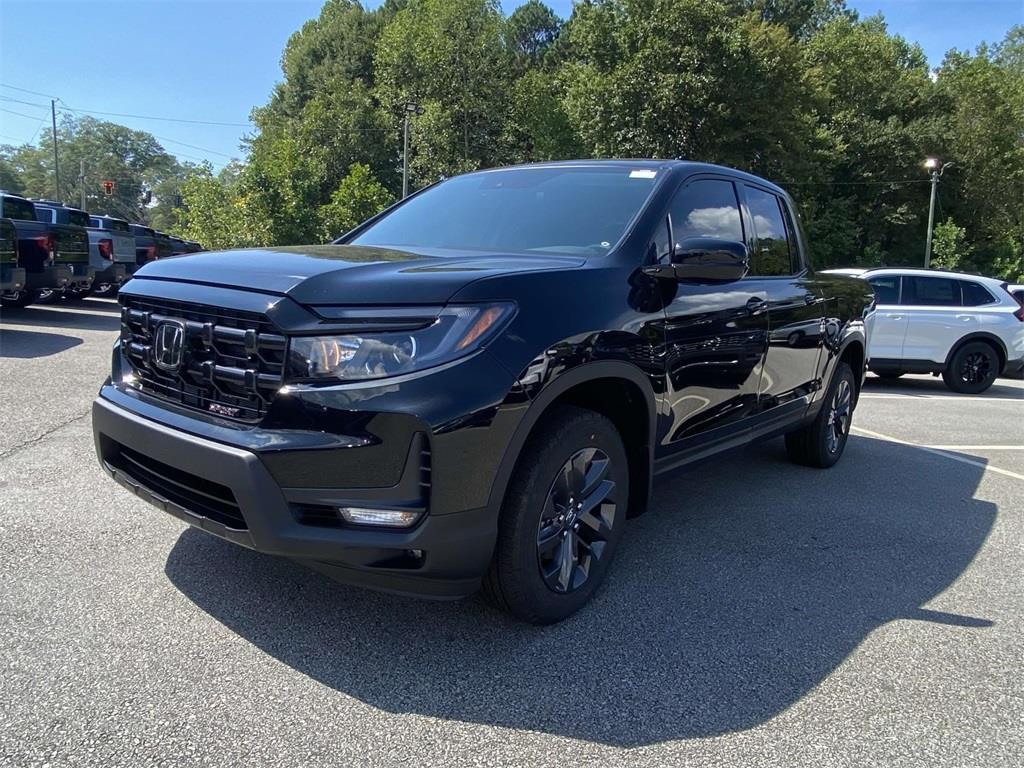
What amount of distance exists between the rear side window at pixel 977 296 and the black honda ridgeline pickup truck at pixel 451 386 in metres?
8.98

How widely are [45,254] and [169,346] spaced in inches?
403

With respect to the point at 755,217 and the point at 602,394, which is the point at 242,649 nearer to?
the point at 602,394

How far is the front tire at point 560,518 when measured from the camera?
2684 mm

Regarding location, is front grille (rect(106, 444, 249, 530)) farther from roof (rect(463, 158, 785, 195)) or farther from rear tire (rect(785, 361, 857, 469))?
rear tire (rect(785, 361, 857, 469))

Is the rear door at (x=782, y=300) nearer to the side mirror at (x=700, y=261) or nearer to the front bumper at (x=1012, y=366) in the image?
the side mirror at (x=700, y=261)

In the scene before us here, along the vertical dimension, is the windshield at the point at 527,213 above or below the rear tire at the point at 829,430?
above

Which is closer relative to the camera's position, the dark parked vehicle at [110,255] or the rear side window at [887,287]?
the rear side window at [887,287]

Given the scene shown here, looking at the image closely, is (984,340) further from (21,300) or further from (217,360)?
(21,300)

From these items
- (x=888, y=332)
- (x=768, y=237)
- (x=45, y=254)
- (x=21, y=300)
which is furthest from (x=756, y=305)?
(x=21, y=300)

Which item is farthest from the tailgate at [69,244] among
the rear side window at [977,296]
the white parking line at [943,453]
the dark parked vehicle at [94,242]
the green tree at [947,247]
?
the green tree at [947,247]

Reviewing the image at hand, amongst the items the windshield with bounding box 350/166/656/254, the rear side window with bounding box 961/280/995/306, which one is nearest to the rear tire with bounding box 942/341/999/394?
the rear side window with bounding box 961/280/995/306

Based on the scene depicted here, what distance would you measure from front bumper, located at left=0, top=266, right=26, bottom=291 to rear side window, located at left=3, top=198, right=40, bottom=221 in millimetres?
2410

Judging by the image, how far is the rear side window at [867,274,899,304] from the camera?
36.1 feet

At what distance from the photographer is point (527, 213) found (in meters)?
3.73
